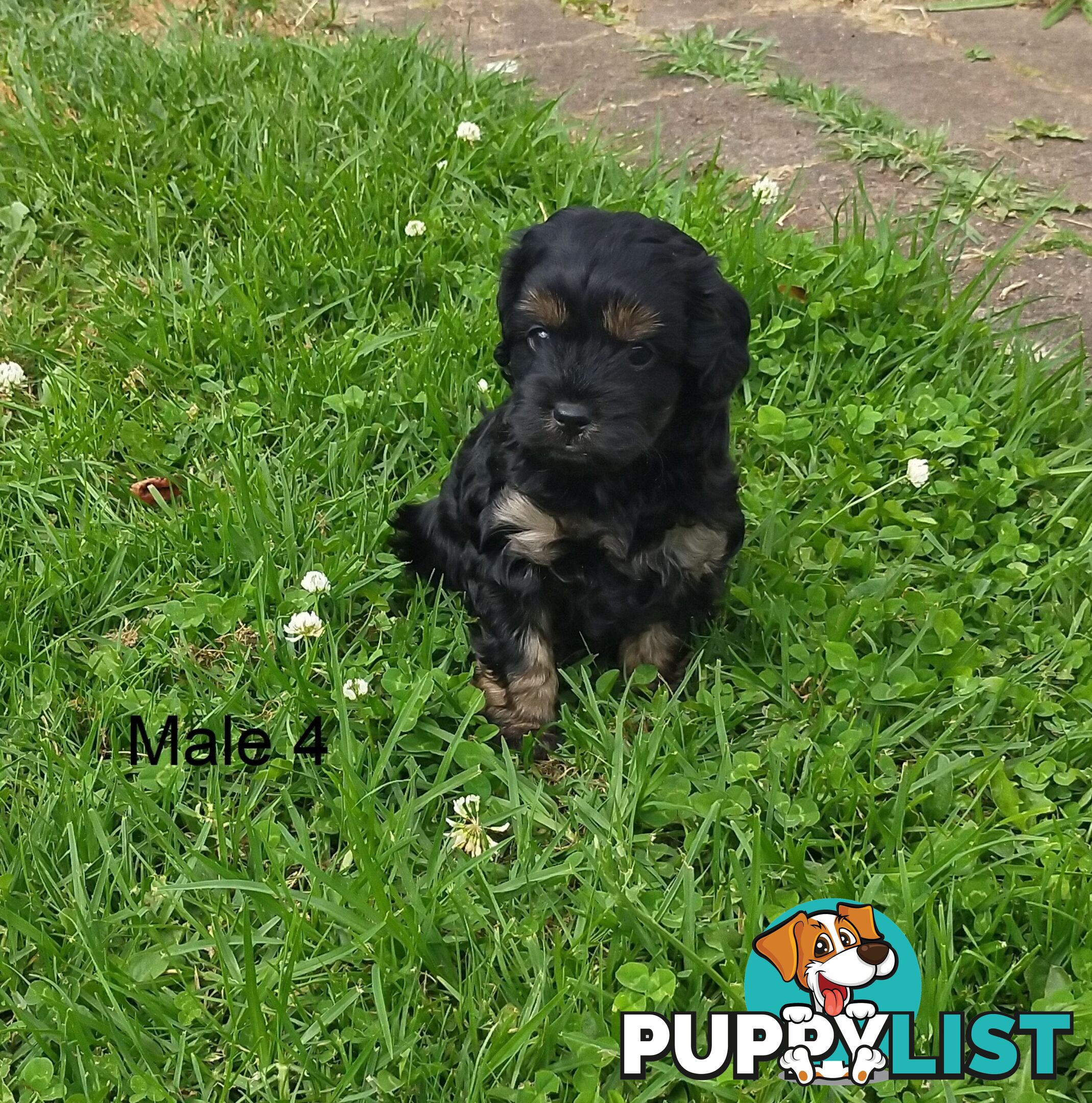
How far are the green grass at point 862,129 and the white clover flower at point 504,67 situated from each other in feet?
2.50

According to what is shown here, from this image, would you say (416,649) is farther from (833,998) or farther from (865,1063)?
(865,1063)

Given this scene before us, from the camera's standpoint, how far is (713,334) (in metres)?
2.38

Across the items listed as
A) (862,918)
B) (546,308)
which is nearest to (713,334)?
(546,308)

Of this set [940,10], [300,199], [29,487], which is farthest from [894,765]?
[940,10]

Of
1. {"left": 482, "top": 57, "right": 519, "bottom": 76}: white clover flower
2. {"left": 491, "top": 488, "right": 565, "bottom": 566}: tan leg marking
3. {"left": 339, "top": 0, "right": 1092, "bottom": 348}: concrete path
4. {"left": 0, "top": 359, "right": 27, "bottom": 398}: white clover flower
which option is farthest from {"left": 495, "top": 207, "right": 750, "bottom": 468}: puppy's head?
{"left": 482, "top": 57, "right": 519, "bottom": 76}: white clover flower

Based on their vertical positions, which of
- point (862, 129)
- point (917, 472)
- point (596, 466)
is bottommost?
point (917, 472)

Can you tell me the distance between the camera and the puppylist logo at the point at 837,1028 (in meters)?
1.98

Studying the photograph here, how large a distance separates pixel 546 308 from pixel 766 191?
2.38 meters

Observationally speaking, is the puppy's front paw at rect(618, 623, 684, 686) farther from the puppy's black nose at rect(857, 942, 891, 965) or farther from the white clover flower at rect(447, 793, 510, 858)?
the puppy's black nose at rect(857, 942, 891, 965)

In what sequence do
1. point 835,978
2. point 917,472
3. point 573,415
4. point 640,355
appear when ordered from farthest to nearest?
1. point 917,472
2. point 640,355
3. point 573,415
4. point 835,978

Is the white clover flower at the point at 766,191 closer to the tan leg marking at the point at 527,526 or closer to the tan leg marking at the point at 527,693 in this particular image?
the tan leg marking at the point at 527,526

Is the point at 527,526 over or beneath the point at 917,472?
over

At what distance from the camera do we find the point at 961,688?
8.90 feet

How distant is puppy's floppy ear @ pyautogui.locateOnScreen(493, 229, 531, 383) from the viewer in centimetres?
245
